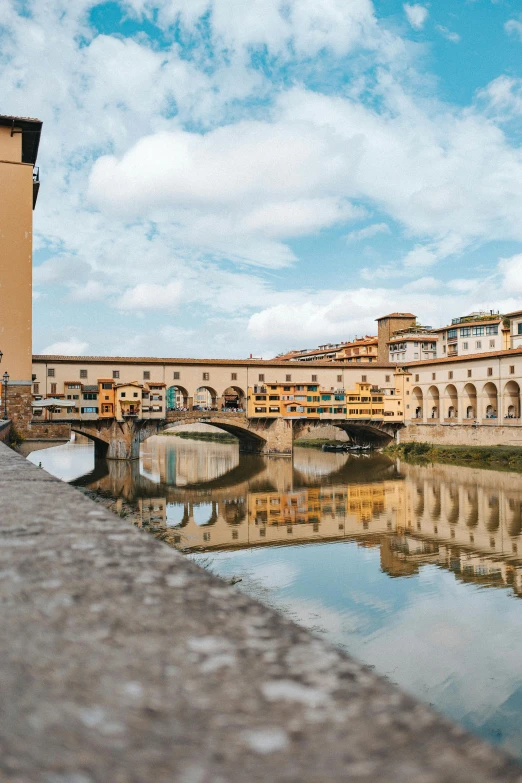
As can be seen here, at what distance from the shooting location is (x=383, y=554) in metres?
18.1

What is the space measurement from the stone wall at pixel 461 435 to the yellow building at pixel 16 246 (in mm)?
34903

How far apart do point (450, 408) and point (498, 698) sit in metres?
51.6

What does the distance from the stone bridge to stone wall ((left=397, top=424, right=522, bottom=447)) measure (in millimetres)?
2037

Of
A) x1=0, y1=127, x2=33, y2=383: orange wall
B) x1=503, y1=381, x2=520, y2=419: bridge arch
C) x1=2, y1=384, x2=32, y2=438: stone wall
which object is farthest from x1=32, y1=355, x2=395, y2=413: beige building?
x1=2, y1=384, x2=32, y2=438: stone wall

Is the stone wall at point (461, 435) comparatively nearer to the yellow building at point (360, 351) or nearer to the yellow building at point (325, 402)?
the yellow building at point (325, 402)

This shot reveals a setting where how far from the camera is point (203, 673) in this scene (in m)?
1.23

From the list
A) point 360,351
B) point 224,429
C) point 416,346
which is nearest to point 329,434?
point 416,346

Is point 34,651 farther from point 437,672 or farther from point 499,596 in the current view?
point 499,596

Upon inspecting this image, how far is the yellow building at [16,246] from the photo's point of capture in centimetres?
2753

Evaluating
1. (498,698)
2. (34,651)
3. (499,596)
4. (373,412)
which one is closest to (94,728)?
(34,651)

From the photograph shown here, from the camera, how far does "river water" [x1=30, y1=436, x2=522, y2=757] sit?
9.93m

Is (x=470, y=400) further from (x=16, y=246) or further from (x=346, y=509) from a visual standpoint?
(x=16, y=246)

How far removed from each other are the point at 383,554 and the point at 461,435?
1327 inches

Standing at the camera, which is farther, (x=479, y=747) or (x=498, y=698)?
(x=498, y=698)
